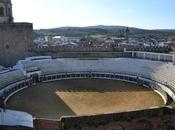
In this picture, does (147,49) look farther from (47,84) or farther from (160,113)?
(160,113)

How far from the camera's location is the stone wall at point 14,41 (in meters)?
59.8

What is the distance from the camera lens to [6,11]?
60.2m

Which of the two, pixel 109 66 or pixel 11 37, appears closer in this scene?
pixel 11 37

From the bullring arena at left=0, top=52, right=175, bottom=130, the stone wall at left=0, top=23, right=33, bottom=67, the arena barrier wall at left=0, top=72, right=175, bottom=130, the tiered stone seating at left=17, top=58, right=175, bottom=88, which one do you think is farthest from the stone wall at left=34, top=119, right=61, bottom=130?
the stone wall at left=0, top=23, right=33, bottom=67

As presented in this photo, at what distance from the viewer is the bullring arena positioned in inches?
1239

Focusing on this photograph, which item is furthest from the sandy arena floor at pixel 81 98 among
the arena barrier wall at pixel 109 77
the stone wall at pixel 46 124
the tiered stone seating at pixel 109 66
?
the stone wall at pixel 46 124

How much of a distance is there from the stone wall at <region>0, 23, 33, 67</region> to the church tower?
1.63 metres

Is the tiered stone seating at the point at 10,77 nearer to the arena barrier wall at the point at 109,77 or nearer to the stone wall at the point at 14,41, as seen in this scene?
the arena barrier wall at the point at 109,77

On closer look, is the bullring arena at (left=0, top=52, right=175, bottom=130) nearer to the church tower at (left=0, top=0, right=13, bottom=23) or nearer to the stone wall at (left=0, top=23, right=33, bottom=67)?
the stone wall at (left=0, top=23, right=33, bottom=67)

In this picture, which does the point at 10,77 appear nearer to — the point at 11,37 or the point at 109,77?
the point at 11,37

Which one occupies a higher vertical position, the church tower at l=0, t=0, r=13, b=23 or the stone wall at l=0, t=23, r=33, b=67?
the church tower at l=0, t=0, r=13, b=23

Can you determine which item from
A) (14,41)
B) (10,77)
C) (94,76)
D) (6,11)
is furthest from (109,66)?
(6,11)

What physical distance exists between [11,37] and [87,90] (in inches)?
820

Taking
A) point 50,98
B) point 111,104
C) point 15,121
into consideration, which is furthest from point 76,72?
point 15,121
